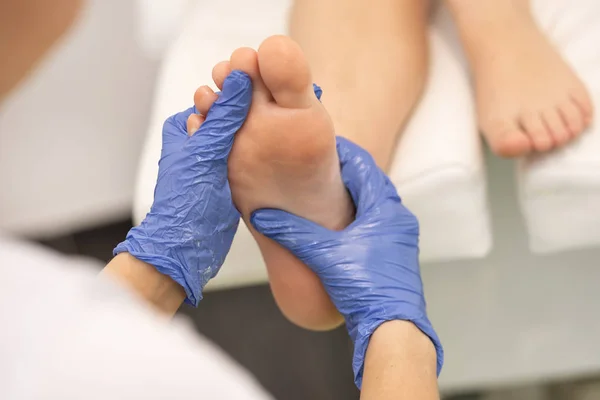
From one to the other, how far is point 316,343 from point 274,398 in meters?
0.12

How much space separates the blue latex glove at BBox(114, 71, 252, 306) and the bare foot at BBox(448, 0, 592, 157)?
0.31m

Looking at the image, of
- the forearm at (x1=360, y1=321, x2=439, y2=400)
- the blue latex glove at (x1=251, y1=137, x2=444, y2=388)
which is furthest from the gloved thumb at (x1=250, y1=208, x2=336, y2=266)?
the forearm at (x1=360, y1=321, x2=439, y2=400)

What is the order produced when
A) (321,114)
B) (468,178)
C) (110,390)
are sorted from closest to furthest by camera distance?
1. (110,390)
2. (321,114)
3. (468,178)

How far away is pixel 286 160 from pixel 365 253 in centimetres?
14

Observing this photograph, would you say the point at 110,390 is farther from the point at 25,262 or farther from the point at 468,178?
the point at 468,178

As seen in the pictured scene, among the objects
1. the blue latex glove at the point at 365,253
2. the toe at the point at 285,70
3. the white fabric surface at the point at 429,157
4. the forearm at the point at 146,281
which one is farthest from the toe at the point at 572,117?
the forearm at the point at 146,281

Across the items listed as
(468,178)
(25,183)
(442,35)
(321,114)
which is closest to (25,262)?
(321,114)

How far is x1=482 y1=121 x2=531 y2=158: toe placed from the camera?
0.71m

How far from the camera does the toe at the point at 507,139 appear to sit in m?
0.71

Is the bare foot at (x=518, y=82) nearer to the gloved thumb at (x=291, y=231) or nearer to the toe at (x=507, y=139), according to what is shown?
the toe at (x=507, y=139)

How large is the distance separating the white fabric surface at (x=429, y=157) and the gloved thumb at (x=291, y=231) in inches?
3.6

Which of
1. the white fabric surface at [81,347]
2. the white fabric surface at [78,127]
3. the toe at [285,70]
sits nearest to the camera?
the white fabric surface at [81,347]

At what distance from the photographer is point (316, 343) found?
1.14 metres

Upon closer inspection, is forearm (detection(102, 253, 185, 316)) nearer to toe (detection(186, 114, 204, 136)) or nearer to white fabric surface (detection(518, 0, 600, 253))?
toe (detection(186, 114, 204, 136))
